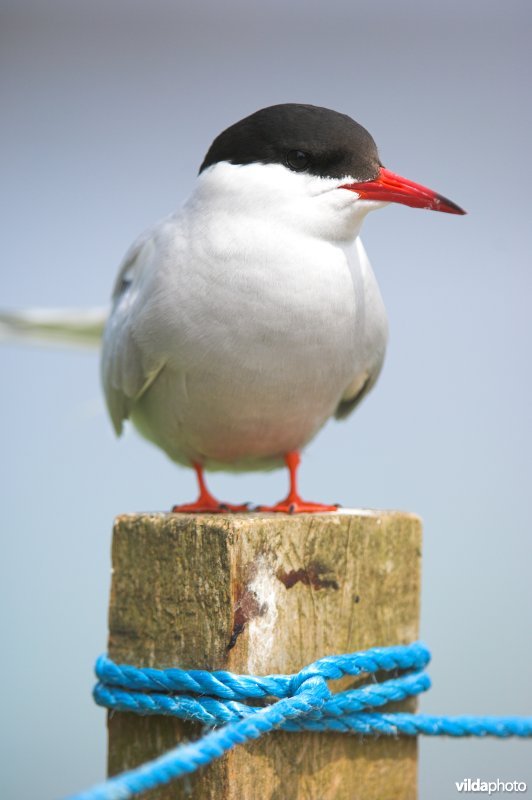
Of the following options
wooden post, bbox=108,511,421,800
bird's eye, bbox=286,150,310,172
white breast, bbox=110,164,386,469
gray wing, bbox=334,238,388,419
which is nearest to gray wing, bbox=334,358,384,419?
gray wing, bbox=334,238,388,419

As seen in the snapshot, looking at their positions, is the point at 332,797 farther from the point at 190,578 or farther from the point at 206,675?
the point at 190,578

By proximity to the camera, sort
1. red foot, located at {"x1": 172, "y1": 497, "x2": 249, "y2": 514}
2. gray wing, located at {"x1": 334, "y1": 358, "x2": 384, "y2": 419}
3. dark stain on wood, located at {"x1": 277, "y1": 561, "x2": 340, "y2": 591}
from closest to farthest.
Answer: dark stain on wood, located at {"x1": 277, "y1": 561, "x2": 340, "y2": 591}, red foot, located at {"x1": 172, "y1": 497, "x2": 249, "y2": 514}, gray wing, located at {"x1": 334, "y1": 358, "x2": 384, "y2": 419}

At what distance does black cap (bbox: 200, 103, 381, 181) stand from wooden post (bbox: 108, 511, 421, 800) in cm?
92

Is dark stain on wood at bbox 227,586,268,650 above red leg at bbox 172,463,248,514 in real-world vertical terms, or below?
below

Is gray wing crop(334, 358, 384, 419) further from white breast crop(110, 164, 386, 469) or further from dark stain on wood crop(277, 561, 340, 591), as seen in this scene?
dark stain on wood crop(277, 561, 340, 591)

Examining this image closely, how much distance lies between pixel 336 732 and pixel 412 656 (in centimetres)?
24

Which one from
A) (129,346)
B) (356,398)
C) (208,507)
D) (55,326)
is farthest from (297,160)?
(55,326)

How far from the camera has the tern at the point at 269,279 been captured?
2334mm

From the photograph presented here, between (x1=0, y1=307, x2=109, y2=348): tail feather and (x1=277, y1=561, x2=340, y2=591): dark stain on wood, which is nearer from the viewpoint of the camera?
(x1=277, y1=561, x2=340, y2=591): dark stain on wood

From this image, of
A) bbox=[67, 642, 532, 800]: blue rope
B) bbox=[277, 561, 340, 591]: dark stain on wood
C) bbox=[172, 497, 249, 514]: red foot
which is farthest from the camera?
bbox=[172, 497, 249, 514]: red foot

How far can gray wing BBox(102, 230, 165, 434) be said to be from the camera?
2.59 metres

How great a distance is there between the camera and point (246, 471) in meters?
2.95

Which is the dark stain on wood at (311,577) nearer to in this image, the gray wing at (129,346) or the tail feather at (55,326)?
the gray wing at (129,346)

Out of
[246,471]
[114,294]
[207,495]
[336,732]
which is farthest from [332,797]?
[114,294]
